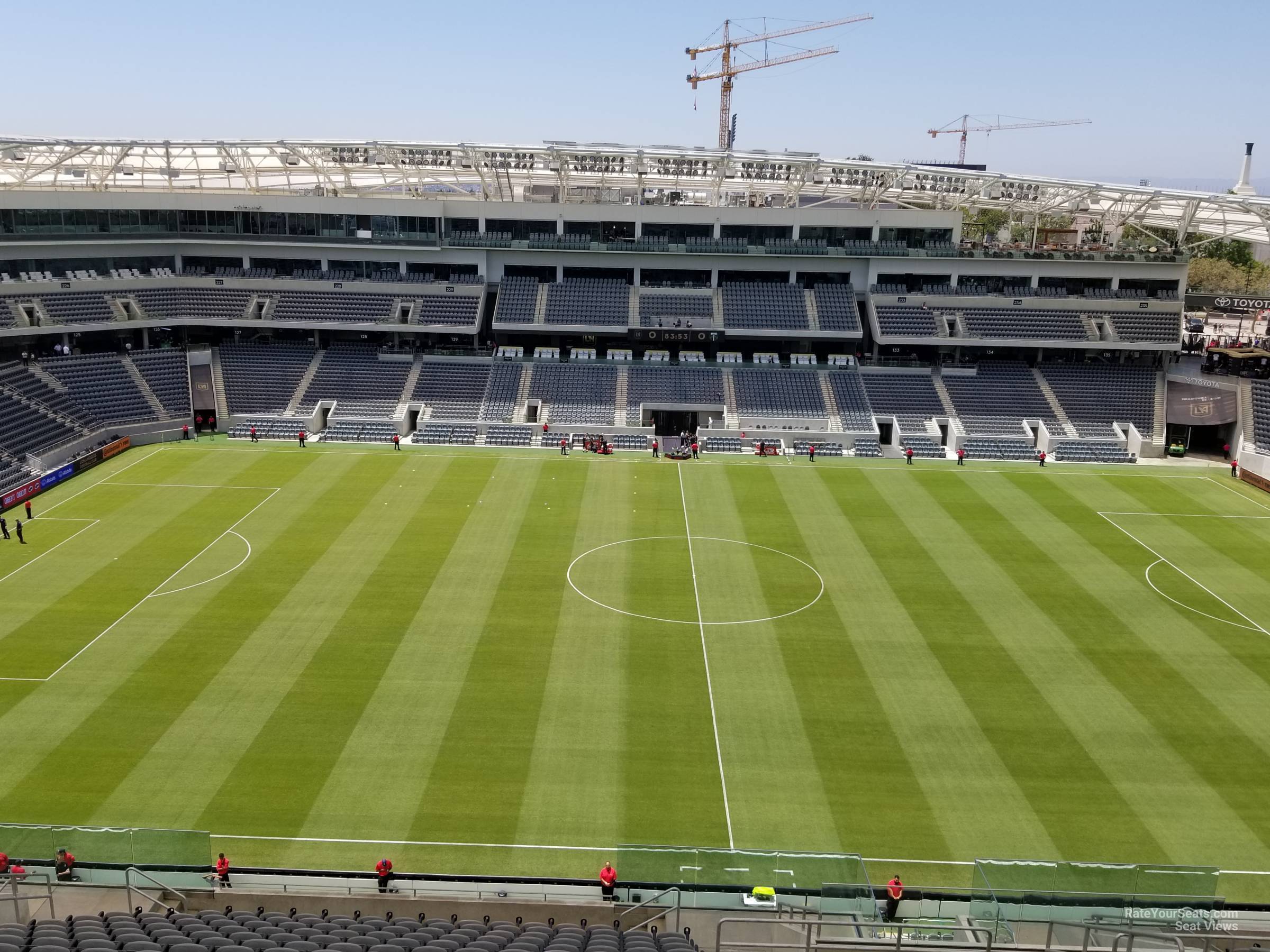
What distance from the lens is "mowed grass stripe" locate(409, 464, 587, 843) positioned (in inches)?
953

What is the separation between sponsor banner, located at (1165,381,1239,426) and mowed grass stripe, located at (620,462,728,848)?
1384 inches

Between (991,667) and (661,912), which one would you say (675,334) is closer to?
(991,667)

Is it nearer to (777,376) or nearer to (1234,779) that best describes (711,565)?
(1234,779)

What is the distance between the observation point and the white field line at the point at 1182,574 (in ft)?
116

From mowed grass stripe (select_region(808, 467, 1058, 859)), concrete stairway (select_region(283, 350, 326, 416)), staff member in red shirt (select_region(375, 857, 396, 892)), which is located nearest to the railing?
staff member in red shirt (select_region(375, 857, 396, 892))

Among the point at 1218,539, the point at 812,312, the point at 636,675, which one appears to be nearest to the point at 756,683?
the point at 636,675

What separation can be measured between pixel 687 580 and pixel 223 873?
2113 cm

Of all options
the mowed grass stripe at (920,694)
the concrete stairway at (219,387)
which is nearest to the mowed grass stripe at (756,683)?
the mowed grass stripe at (920,694)

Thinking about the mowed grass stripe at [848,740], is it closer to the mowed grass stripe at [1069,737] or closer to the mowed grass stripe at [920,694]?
the mowed grass stripe at [920,694]

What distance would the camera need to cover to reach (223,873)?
20047 mm

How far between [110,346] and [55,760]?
42.2m

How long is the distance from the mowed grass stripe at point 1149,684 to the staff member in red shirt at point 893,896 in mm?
8878

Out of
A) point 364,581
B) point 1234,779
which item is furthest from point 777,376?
point 1234,779

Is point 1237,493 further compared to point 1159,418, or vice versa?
point 1159,418
